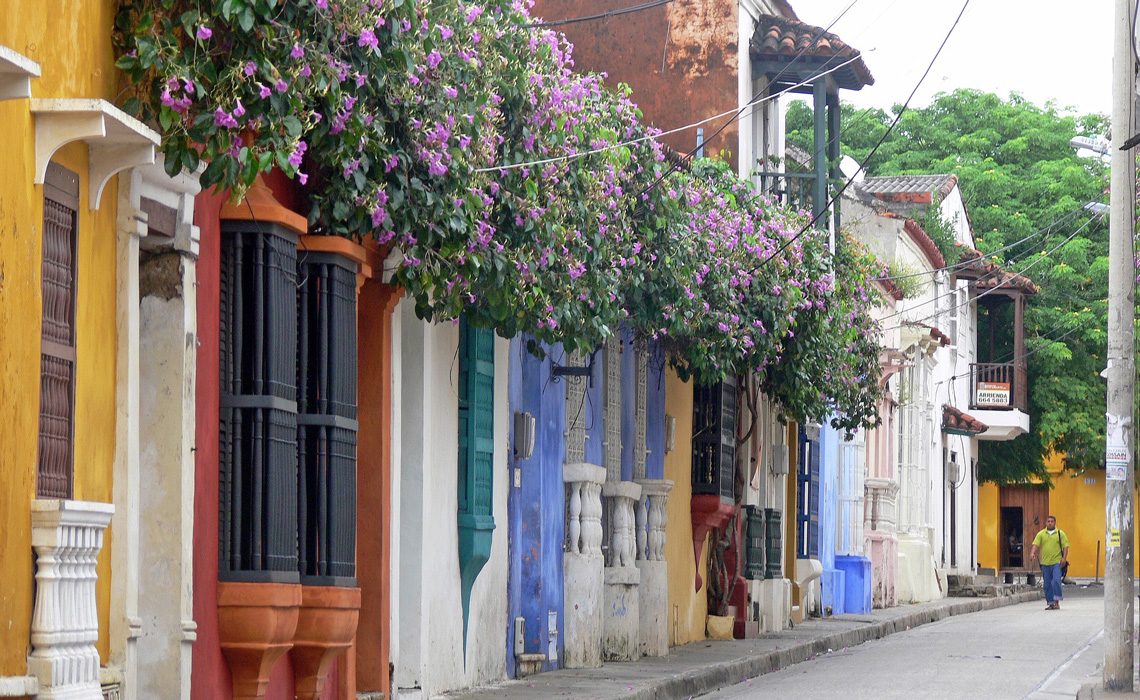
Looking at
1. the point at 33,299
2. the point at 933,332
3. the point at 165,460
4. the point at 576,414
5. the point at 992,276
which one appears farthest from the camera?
the point at 992,276

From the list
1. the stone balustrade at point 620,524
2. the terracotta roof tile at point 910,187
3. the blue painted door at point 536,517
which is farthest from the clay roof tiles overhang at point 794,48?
the terracotta roof tile at point 910,187

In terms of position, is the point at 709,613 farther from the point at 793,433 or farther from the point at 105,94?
the point at 105,94

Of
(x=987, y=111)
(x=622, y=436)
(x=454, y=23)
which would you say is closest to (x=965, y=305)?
(x=987, y=111)

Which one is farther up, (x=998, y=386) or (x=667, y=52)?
(x=667, y=52)

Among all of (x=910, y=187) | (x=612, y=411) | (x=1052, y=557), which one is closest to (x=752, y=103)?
(x=612, y=411)

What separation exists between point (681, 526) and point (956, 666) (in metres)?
3.56

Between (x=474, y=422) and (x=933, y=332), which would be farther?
(x=933, y=332)

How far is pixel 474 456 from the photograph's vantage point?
571 inches

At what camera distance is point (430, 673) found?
13508 millimetres

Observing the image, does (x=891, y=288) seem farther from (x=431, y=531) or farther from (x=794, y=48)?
(x=431, y=531)

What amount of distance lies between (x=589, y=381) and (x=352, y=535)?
6662 millimetres

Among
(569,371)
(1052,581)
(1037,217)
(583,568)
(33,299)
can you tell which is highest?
(1037,217)

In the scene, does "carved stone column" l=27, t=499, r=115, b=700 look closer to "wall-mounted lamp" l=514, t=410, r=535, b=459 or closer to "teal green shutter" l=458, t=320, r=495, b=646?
"teal green shutter" l=458, t=320, r=495, b=646

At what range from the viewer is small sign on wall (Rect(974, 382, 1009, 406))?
4459 centimetres
